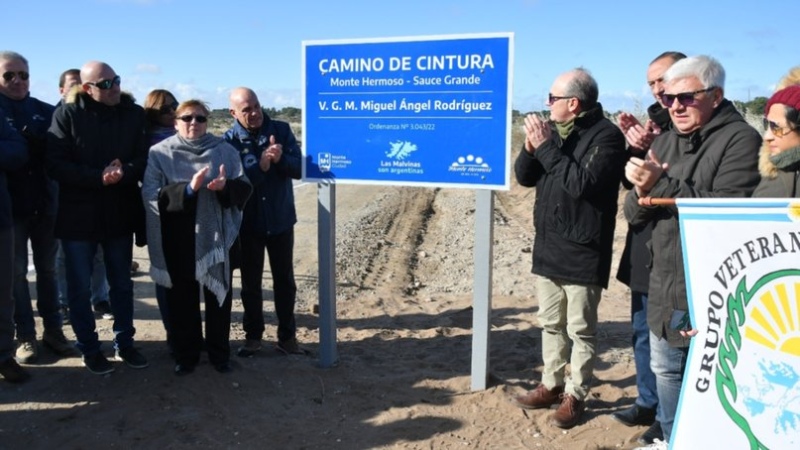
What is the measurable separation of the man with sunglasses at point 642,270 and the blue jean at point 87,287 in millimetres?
3618

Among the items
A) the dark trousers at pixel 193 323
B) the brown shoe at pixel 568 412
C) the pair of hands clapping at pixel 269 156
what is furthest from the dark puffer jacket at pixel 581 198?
the dark trousers at pixel 193 323

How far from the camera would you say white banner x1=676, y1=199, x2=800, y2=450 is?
2520mm

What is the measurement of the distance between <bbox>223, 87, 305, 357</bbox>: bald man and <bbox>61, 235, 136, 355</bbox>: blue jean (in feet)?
2.97

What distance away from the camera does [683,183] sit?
10.5 ft

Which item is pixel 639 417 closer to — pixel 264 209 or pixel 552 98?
pixel 552 98

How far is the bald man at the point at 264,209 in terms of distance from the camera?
17.2 ft

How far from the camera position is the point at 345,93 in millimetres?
4969

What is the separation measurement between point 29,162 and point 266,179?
1.82 metres

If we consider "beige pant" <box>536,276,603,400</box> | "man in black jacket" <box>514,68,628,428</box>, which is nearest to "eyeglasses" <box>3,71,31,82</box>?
"man in black jacket" <box>514,68,628,428</box>

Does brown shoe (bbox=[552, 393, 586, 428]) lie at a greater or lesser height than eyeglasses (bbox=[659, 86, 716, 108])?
lesser

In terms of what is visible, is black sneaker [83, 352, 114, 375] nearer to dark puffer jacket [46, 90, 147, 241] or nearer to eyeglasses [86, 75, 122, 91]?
dark puffer jacket [46, 90, 147, 241]

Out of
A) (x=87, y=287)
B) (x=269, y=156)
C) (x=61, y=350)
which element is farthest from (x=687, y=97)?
(x=61, y=350)

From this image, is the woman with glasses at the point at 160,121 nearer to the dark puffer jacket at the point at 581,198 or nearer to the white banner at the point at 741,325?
the dark puffer jacket at the point at 581,198

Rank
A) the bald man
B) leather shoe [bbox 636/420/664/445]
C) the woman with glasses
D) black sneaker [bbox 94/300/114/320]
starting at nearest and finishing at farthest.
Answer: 1. leather shoe [bbox 636/420/664/445]
2. the bald man
3. the woman with glasses
4. black sneaker [bbox 94/300/114/320]
